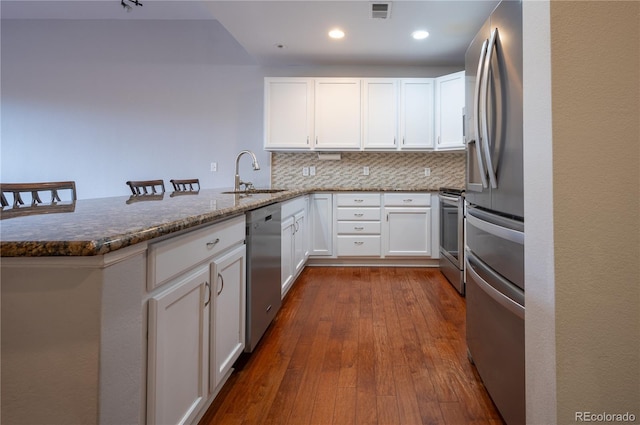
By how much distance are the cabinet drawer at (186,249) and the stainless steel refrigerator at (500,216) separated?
3.49ft

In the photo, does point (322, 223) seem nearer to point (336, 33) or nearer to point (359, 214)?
point (359, 214)

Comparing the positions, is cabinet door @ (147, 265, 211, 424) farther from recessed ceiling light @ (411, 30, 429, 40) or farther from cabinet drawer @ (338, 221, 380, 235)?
recessed ceiling light @ (411, 30, 429, 40)

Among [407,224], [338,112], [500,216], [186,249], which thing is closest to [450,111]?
[338,112]

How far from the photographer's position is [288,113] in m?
4.14

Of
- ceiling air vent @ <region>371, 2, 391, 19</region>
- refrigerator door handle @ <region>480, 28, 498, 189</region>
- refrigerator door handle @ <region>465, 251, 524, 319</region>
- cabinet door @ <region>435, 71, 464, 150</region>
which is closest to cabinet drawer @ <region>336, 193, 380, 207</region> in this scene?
cabinet door @ <region>435, 71, 464, 150</region>

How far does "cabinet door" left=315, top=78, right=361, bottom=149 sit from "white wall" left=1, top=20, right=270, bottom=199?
82 centimetres

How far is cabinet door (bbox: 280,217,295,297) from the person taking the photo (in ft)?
8.53

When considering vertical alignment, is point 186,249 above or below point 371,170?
below

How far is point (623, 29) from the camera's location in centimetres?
84

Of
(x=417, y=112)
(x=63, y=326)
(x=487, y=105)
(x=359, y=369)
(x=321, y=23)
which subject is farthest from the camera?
(x=417, y=112)

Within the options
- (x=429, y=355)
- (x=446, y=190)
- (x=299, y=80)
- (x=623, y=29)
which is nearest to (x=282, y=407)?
(x=429, y=355)

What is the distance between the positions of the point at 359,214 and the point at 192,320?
2.96m

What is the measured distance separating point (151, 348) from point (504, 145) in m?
1.30

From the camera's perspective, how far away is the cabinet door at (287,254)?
8.53 feet
